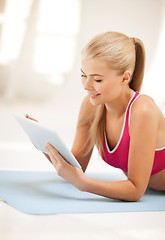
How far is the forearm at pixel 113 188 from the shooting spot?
1.76 meters

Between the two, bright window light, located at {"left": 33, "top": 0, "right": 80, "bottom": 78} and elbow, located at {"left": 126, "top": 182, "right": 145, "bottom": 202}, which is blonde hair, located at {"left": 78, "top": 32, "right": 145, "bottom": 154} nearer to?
elbow, located at {"left": 126, "top": 182, "right": 145, "bottom": 202}

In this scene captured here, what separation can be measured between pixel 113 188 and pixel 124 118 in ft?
1.02

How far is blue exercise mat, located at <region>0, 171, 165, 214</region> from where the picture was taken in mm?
1685

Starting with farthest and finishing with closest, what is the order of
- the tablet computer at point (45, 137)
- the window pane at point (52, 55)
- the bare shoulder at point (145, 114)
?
the window pane at point (52, 55) < the bare shoulder at point (145, 114) < the tablet computer at point (45, 137)

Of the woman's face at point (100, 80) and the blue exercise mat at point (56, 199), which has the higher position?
the woman's face at point (100, 80)

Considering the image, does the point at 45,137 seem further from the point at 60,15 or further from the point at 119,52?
the point at 60,15

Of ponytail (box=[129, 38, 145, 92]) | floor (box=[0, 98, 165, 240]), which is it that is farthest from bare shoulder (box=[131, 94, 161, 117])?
floor (box=[0, 98, 165, 240])

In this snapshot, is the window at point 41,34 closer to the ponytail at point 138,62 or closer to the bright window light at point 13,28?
the bright window light at point 13,28

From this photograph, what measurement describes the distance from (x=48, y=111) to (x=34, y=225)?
3781 mm

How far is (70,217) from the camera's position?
1.60 meters

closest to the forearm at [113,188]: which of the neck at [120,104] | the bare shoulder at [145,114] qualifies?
the bare shoulder at [145,114]

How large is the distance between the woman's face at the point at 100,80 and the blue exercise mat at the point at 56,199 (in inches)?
16.9

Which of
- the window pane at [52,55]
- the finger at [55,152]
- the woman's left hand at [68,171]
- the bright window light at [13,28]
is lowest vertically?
the window pane at [52,55]

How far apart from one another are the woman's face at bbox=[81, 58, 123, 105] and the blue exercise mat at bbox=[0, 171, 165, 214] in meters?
0.43
